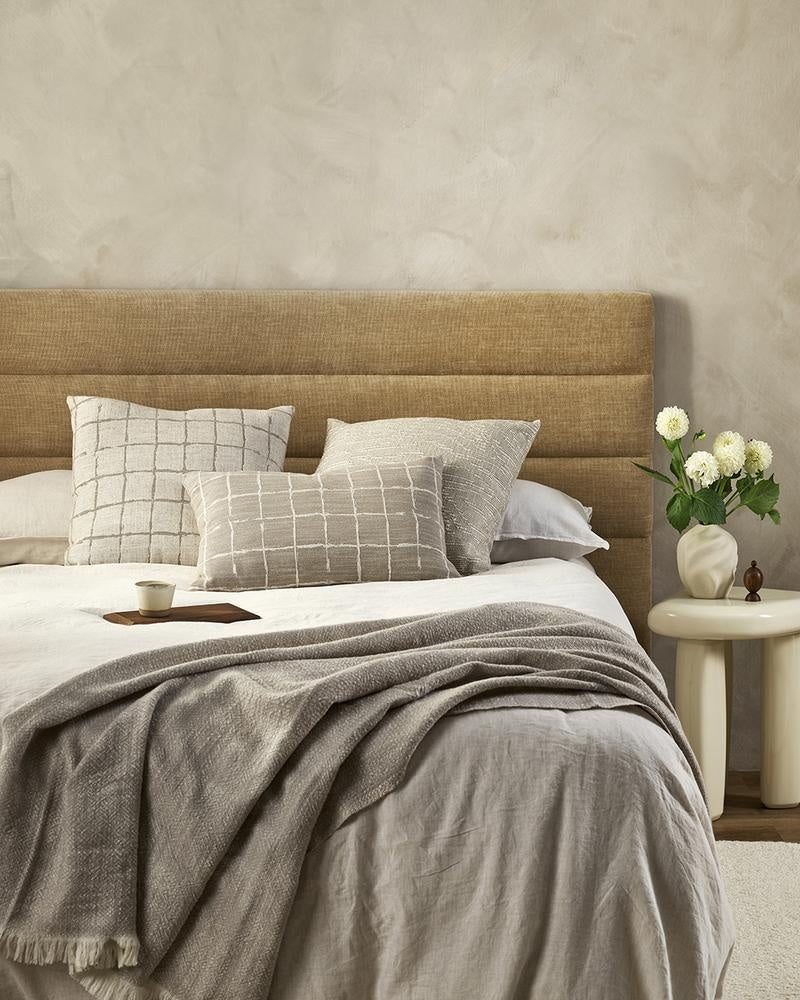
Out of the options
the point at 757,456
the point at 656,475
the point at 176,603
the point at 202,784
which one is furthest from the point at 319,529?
Result: the point at 757,456

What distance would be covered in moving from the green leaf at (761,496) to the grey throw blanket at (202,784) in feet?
5.57

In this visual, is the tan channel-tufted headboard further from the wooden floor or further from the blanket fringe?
the blanket fringe

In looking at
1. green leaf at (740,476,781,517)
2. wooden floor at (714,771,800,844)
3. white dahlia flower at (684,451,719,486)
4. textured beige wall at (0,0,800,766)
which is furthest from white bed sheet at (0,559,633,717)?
textured beige wall at (0,0,800,766)

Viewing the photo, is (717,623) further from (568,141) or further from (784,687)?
(568,141)

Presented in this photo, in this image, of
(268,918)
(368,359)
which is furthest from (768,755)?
(268,918)

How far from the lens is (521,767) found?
147cm

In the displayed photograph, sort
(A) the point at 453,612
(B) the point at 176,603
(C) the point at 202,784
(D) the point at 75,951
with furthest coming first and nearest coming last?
Result: (B) the point at 176,603 < (A) the point at 453,612 < (C) the point at 202,784 < (D) the point at 75,951

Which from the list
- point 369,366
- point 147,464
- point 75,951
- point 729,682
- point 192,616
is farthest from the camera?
point 369,366

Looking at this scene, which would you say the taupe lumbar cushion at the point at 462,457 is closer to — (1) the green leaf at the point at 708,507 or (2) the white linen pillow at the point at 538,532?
(2) the white linen pillow at the point at 538,532

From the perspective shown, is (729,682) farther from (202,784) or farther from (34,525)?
(202,784)

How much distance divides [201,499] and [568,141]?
1.61 metres

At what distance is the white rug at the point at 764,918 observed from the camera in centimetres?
212

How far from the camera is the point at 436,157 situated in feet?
11.5

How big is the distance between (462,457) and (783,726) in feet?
3.73
